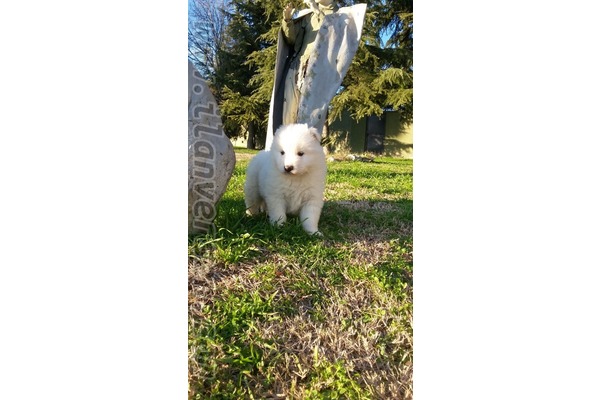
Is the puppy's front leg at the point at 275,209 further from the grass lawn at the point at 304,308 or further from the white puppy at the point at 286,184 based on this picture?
the grass lawn at the point at 304,308

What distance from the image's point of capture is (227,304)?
169cm

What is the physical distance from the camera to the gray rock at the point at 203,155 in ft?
6.42

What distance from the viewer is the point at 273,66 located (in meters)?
2.30

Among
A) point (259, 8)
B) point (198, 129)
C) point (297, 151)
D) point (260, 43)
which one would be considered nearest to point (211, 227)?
point (198, 129)

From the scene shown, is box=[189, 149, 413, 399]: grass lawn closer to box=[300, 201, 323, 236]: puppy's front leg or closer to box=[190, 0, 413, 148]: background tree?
box=[300, 201, 323, 236]: puppy's front leg

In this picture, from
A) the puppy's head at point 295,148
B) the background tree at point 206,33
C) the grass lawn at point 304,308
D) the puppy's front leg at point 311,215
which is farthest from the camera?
the puppy's front leg at point 311,215

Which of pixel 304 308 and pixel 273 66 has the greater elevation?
pixel 273 66

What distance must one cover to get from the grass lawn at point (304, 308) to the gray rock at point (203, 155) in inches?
4.4

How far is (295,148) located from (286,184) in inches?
10.3

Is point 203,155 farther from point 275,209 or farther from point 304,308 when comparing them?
point 304,308

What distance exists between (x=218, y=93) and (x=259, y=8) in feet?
1.60

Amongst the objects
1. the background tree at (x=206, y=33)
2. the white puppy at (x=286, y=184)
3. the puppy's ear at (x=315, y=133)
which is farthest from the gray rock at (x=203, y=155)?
the puppy's ear at (x=315, y=133)

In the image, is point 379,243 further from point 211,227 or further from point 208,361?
point 208,361

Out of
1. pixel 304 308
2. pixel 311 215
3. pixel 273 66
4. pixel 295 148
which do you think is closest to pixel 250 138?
pixel 295 148
